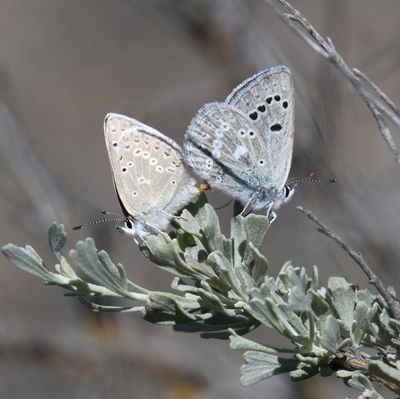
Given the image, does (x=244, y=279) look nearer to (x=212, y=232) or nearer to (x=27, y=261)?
(x=212, y=232)

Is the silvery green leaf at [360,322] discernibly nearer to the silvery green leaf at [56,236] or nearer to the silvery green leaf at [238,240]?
the silvery green leaf at [238,240]

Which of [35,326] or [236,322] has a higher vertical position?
[236,322]

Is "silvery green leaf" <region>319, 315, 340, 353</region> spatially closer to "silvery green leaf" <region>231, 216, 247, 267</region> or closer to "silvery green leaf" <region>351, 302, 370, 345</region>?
"silvery green leaf" <region>351, 302, 370, 345</region>

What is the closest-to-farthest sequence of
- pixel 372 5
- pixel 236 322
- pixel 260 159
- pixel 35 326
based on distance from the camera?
1. pixel 236 322
2. pixel 260 159
3. pixel 35 326
4. pixel 372 5

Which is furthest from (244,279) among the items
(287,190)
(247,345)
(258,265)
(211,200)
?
(211,200)

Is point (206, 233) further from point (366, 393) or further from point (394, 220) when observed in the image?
point (394, 220)

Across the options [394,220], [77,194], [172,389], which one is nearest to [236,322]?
[394,220]

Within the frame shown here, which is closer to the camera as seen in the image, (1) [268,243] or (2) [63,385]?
(2) [63,385]

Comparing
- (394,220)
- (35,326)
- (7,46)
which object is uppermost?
(394,220)
